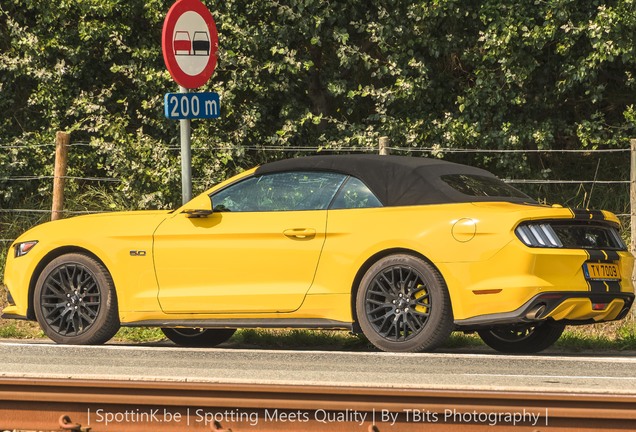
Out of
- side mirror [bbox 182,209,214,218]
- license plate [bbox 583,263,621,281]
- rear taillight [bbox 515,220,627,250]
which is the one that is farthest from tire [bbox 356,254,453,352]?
side mirror [bbox 182,209,214,218]

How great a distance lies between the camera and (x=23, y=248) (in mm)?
10859

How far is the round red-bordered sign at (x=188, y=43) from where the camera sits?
12211 mm

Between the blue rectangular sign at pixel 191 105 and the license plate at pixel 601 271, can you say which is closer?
the license plate at pixel 601 271

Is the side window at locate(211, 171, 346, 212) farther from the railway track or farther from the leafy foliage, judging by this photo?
the leafy foliage

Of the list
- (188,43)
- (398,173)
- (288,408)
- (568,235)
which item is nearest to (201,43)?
Answer: (188,43)

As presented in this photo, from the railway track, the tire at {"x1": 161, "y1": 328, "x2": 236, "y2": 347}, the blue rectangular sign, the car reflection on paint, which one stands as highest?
the car reflection on paint

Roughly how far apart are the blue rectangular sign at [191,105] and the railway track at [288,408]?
531 centimetres

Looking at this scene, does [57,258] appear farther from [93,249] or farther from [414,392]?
[414,392]

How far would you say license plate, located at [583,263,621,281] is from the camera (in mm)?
9352

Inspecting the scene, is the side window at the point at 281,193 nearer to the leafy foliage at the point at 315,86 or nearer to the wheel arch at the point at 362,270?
the wheel arch at the point at 362,270

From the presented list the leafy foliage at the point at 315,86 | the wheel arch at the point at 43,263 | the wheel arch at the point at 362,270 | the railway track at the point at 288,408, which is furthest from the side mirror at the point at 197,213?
the leafy foliage at the point at 315,86

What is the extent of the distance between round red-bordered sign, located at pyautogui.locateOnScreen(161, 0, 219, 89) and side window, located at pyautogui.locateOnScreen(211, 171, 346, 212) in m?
2.16

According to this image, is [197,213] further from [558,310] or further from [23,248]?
[558,310]

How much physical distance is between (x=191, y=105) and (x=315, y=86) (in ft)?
17.7
